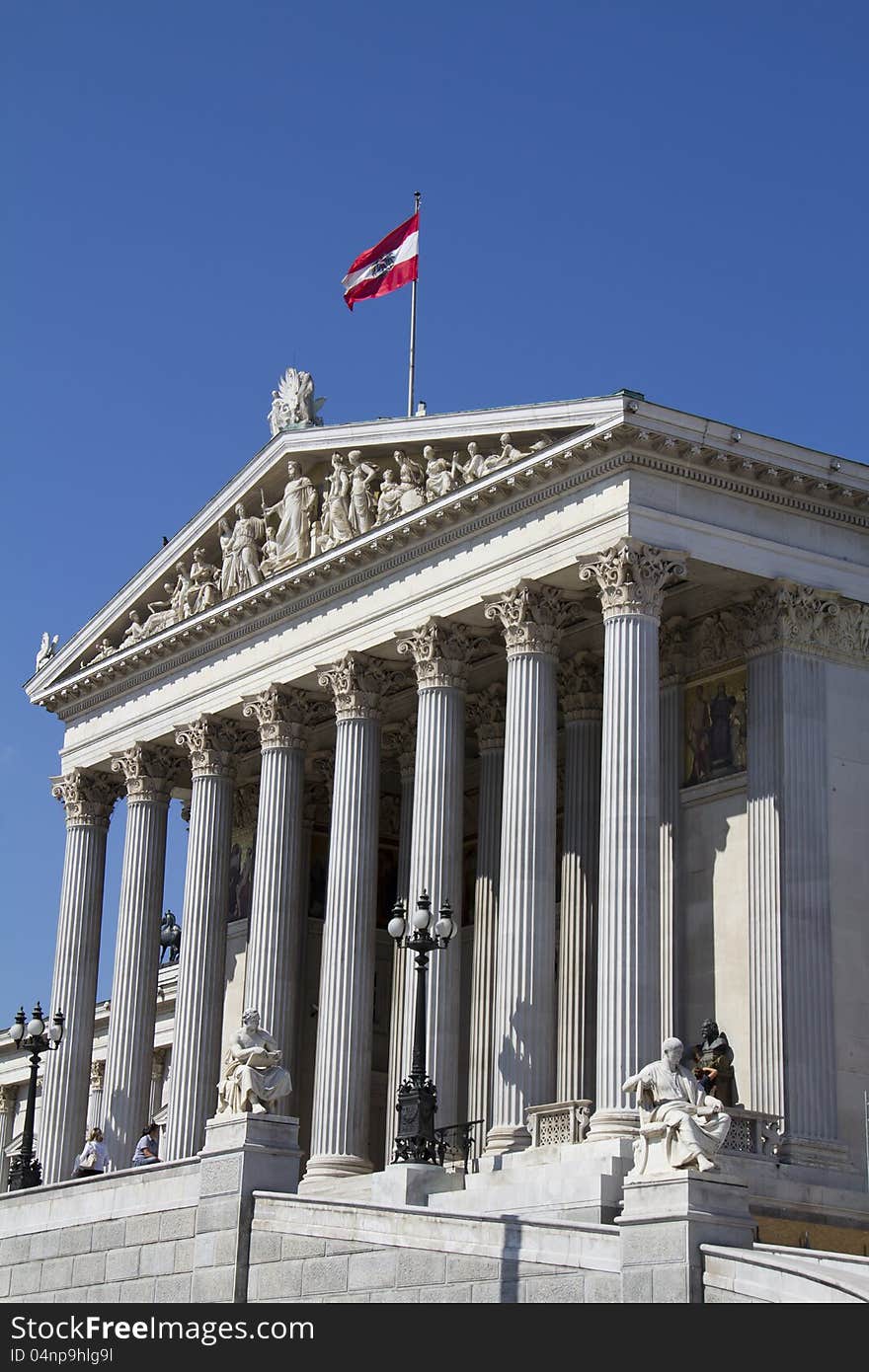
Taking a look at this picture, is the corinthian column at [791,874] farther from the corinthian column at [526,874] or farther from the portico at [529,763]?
the corinthian column at [526,874]

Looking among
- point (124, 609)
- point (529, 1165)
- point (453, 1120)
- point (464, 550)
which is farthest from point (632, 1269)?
point (124, 609)

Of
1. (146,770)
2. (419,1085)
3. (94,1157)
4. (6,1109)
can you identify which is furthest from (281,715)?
(6,1109)

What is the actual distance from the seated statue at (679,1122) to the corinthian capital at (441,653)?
19306 millimetres

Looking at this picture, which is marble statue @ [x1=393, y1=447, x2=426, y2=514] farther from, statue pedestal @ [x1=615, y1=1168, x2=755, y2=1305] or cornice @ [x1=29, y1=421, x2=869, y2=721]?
statue pedestal @ [x1=615, y1=1168, x2=755, y2=1305]

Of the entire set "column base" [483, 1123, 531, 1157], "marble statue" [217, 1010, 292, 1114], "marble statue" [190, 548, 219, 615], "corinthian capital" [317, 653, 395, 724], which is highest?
"marble statue" [190, 548, 219, 615]

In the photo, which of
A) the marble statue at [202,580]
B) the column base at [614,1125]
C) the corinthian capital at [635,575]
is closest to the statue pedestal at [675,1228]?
the column base at [614,1125]

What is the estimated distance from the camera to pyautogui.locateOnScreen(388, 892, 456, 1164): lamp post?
38.8m

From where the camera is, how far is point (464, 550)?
48031 millimetres

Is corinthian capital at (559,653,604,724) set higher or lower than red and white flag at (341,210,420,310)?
lower

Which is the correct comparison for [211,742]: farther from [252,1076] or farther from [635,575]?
[252,1076]

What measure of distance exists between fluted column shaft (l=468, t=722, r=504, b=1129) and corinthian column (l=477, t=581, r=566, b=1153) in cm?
422

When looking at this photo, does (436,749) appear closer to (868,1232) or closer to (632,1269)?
(868,1232)

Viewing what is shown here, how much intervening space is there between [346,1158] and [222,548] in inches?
637

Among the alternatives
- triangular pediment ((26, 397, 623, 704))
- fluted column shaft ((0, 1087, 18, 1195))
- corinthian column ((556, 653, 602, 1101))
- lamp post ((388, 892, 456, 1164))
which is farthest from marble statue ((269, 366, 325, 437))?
fluted column shaft ((0, 1087, 18, 1195))
